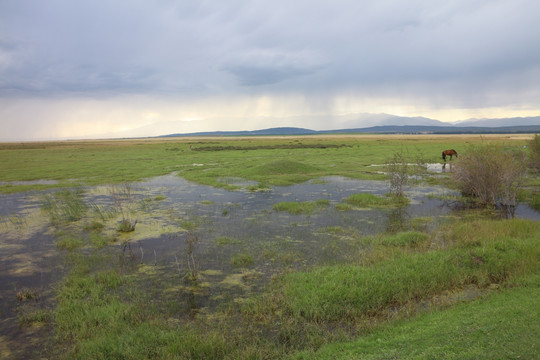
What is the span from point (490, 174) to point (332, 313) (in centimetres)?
1955

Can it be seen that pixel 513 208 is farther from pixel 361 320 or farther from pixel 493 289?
pixel 361 320

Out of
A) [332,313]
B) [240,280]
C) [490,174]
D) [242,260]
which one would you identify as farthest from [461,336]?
[490,174]

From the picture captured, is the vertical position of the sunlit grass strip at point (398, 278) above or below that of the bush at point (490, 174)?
below

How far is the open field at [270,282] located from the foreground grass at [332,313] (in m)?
0.04

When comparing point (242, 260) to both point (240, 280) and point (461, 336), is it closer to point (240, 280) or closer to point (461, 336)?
point (240, 280)

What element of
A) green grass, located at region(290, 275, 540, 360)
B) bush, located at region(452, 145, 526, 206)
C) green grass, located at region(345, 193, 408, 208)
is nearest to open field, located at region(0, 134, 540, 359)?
green grass, located at region(290, 275, 540, 360)

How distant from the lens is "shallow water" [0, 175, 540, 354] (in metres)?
11.2

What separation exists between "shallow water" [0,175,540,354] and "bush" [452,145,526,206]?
1.65 meters

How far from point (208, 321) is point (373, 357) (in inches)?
184

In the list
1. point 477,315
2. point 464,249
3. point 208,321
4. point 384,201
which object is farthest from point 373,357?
point 384,201

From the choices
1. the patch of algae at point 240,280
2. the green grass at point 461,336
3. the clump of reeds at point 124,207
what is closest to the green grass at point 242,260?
the patch of algae at point 240,280

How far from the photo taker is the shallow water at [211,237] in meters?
11.2

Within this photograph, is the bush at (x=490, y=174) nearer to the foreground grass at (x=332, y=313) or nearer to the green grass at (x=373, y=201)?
the green grass at (x=373, y=201)

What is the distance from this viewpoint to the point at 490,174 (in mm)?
22109
